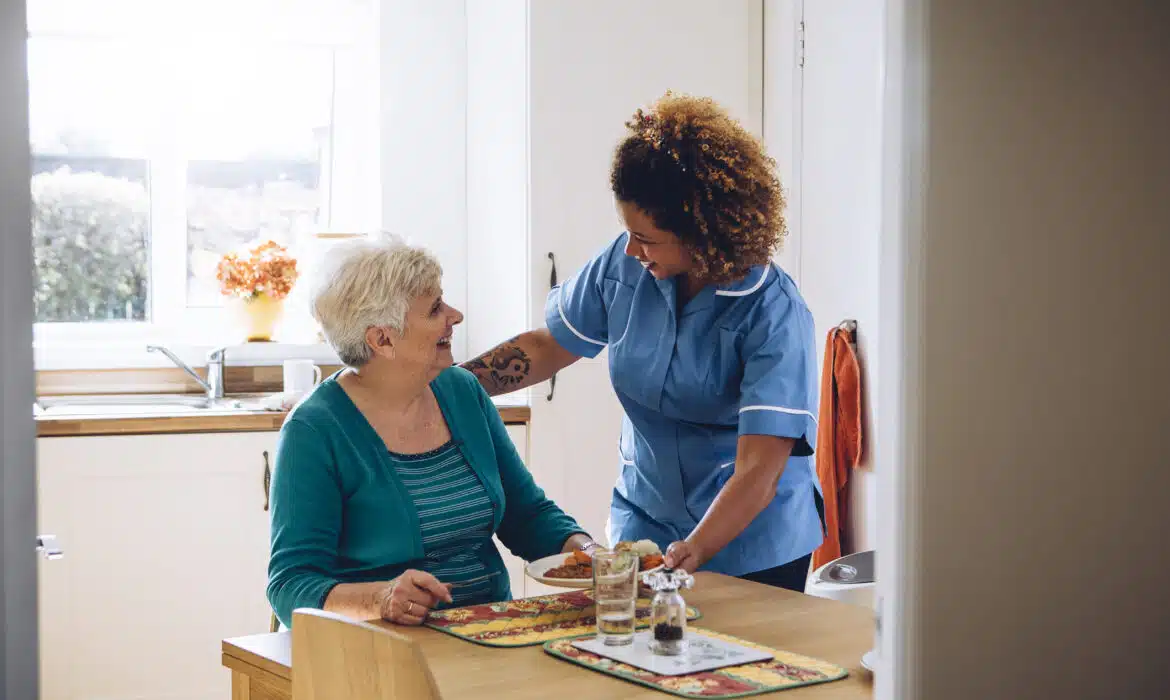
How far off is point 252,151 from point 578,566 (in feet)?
8.53

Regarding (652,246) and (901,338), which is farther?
(652,246)

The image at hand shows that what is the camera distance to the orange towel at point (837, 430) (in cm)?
271

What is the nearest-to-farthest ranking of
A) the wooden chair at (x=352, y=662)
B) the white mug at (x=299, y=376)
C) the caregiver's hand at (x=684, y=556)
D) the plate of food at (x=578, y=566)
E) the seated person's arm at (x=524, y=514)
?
the wooden chair at (x=352, y=662) → the plate of food at (x=578, y=566) → the caregiver's hand at (x=684, y=556) → the seated person's arm at (x=524, y=514) → the white mug at (x=299, y=376)

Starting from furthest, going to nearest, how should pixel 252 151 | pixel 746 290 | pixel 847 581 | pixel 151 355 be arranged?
pixel 252 151, pixel 151 355, pixel 847 581, pixel 746 290

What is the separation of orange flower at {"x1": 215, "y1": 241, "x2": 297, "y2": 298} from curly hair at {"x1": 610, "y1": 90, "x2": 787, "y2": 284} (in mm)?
1896

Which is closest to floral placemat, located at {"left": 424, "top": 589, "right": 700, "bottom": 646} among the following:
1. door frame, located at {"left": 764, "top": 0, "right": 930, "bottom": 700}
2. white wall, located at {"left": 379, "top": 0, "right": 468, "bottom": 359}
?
door frame, located at {"left": 764, "top": 0, "right": 930, "bottom": 700}

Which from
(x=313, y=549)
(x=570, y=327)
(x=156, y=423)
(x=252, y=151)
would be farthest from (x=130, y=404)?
(x=313, y=549)

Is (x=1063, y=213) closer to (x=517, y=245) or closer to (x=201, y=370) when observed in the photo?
(x=517, y=245)

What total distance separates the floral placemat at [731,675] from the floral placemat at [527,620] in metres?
0.07

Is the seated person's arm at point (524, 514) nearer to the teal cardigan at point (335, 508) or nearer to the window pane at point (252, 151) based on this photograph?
the teal cardigan at point (335, 508)

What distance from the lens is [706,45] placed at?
322cm

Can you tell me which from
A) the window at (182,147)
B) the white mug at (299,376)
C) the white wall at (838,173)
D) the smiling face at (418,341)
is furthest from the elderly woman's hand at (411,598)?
the window at (182,147)

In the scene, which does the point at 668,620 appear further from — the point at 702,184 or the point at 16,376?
the point at 16,376

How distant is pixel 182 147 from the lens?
3680mm
